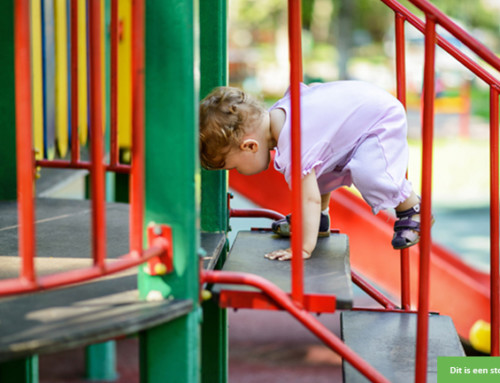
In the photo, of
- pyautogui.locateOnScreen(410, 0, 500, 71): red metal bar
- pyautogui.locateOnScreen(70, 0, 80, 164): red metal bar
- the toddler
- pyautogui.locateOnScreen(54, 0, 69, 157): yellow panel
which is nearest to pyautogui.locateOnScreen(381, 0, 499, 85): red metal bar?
the toddler

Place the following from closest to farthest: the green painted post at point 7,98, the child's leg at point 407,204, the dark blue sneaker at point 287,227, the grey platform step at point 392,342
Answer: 1. the grey platform step at point 392,342
2. the child's leg at point 407,204
3. the dark blue sneaker at point 287,227
4. the green painted post at point 7,98

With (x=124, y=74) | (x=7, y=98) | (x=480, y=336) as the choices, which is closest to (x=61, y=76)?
(x=124, y=74)

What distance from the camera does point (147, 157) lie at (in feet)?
5.29

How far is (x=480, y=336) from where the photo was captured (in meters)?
3.89

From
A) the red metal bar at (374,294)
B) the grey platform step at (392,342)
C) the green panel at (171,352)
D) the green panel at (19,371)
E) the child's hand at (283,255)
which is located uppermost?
the child's hand at (283,255)

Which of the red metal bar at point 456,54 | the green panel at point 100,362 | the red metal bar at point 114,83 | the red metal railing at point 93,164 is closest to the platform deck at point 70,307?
the red metal railing at point 93,164

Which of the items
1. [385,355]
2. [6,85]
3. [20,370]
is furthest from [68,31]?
[385,355]

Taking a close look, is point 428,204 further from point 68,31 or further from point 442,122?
point 442,122

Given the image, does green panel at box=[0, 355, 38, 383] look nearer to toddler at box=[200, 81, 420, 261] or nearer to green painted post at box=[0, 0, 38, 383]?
green painted post at box=[0, 0, 38, 383]

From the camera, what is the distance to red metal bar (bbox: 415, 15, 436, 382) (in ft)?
5.51

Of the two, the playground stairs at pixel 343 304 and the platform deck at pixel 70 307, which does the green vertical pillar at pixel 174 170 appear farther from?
the playground stairs at pixel 343 304

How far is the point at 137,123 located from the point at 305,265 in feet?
2.57

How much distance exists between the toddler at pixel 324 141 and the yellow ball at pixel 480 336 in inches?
71.3

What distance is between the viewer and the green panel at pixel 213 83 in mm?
2471
